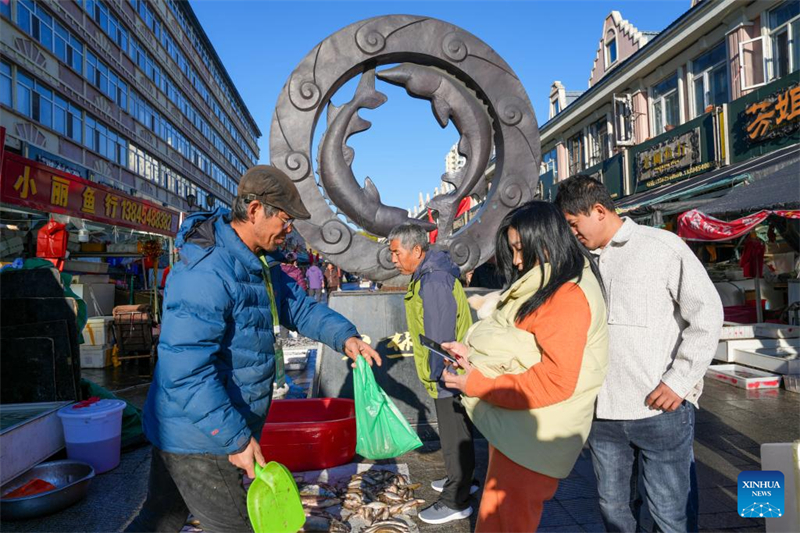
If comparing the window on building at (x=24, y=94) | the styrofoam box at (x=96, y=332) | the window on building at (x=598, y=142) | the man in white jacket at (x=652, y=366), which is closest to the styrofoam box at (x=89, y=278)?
the styrofoam box at (x=96, y=332)

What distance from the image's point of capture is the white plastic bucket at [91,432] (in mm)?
3867

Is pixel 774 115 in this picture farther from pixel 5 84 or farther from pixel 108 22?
pixel 108 22

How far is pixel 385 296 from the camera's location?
4.62 metres

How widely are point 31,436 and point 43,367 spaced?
1.09 m

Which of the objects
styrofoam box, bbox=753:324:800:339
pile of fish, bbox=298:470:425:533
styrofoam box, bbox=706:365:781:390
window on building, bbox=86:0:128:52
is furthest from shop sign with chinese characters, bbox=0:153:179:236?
window on building, bbox=86:0:128:52

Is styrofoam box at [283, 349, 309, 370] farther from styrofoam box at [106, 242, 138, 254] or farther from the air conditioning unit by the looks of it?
the air conditioning unit

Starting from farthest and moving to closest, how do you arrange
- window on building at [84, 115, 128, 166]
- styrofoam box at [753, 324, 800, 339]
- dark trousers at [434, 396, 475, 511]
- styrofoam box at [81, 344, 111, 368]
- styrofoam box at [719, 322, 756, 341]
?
window on building at [84, 115, 128, 166]
styrofoam box at [81, 344, 111, 368]
styrofoam box at [719, 322, 756, 341]
styrofoam box at [753, 324, 800, 339]
dark trousers at [434, 396, 475, 511]

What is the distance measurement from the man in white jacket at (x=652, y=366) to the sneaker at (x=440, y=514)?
3.40 feet

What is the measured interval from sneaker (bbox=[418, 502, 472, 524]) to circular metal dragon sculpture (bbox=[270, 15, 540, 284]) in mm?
2269

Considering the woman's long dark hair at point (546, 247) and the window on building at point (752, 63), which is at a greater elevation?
the window on building at point (752, 63)

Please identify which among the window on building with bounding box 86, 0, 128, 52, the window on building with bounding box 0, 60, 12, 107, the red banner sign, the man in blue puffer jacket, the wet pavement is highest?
the window on building with bounding box 86, 0, 128, 52

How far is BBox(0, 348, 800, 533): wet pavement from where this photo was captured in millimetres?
2961

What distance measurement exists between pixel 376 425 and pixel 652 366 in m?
1.45

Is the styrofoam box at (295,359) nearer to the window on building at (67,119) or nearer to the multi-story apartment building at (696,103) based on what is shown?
the multi-story apartment building at (696,103)
